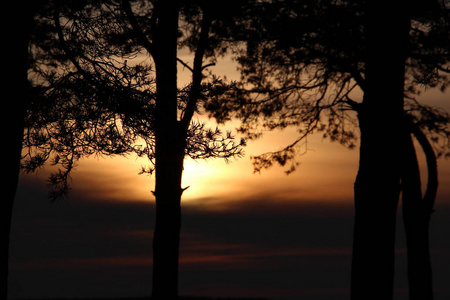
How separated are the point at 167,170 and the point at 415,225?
19.6 feet

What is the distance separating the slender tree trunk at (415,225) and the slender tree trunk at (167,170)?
17.7 ft

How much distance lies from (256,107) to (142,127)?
4.67m

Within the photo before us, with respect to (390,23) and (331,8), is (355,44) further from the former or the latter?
(390,23)

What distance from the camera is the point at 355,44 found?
492 inches

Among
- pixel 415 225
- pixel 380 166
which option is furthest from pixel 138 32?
pixel 415 225

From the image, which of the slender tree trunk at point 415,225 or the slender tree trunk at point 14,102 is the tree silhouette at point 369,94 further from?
the slender tree trunk at point 14,102

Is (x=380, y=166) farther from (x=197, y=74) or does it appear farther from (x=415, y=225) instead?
(x=197, y=74)

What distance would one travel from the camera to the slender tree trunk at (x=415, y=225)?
1162 cm

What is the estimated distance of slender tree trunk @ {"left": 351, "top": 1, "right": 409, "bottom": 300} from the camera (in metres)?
8.27

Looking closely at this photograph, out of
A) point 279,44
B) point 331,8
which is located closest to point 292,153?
point 279,44

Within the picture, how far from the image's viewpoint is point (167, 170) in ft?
36.4

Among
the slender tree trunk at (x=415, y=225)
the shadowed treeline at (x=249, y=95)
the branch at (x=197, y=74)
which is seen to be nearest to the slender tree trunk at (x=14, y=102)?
the shadowed treeline at (x=249, y=95)

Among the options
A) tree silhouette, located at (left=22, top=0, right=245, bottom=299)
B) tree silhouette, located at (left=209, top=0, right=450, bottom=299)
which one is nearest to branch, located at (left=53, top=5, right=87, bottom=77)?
Result: tree silhouette, located at (left=22, top=0, right=245, bottom=299)

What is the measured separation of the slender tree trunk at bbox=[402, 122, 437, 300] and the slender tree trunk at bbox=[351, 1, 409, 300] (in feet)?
11.4
